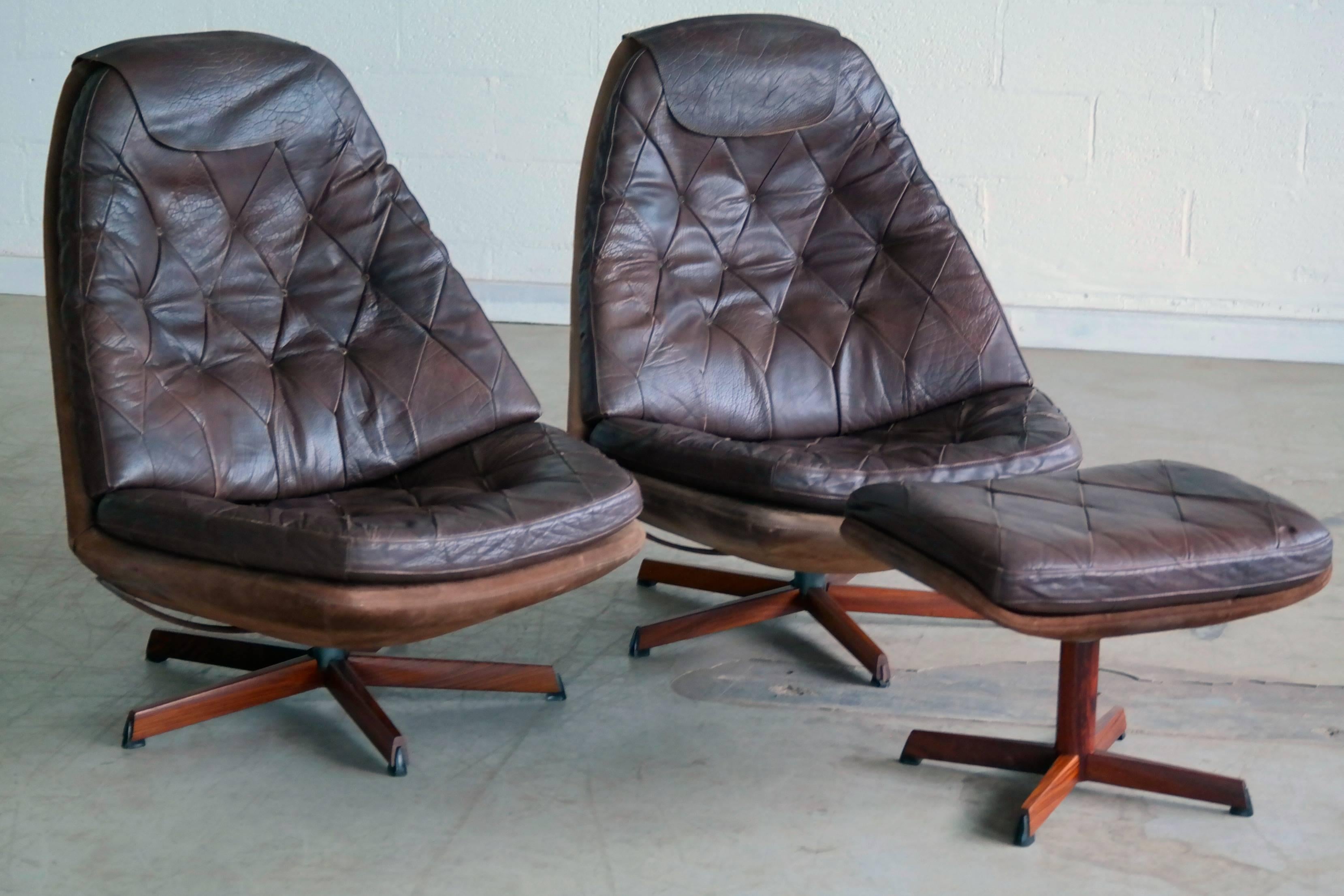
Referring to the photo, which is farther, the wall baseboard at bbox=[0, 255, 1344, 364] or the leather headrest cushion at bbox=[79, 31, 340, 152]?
the wall baseboard at bbox=[0, 255, 1344, 364]

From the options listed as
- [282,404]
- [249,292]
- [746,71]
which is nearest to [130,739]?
[282,404]

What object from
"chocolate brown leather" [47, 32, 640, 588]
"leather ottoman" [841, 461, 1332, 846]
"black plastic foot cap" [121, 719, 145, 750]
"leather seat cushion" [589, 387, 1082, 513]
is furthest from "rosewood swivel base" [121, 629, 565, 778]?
"leather ottoman" [841, 461, 1332, 846]

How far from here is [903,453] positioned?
2.38m

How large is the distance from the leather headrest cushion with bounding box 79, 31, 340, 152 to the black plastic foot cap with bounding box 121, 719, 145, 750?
0.88m

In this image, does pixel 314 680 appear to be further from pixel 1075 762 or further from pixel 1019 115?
pixel 1019 115

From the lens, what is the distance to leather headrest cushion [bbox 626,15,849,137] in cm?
268

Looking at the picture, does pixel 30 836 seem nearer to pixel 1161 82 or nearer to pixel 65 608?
pixel 65 608

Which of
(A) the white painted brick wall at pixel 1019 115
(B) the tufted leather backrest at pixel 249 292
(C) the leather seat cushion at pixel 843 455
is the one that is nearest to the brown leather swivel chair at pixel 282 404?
(B) the tufted leather backrest at pixel 249 292

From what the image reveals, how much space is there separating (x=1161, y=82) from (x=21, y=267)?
379 cm

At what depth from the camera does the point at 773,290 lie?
274 centimetres

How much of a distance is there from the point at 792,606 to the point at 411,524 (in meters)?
0.89

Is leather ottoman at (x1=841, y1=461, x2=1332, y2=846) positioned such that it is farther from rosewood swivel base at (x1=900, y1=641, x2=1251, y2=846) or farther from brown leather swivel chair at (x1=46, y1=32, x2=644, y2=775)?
brown leather swivel chair at (x1=46, y1=32, x2=644, y2=775)

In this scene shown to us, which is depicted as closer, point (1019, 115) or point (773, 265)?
point (773, 265)

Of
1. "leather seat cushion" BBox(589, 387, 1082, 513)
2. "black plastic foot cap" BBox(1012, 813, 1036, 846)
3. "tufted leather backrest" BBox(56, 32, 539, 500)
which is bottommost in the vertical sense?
"black plastic foot cap" BBox(1012, 813, 1036, 846)
